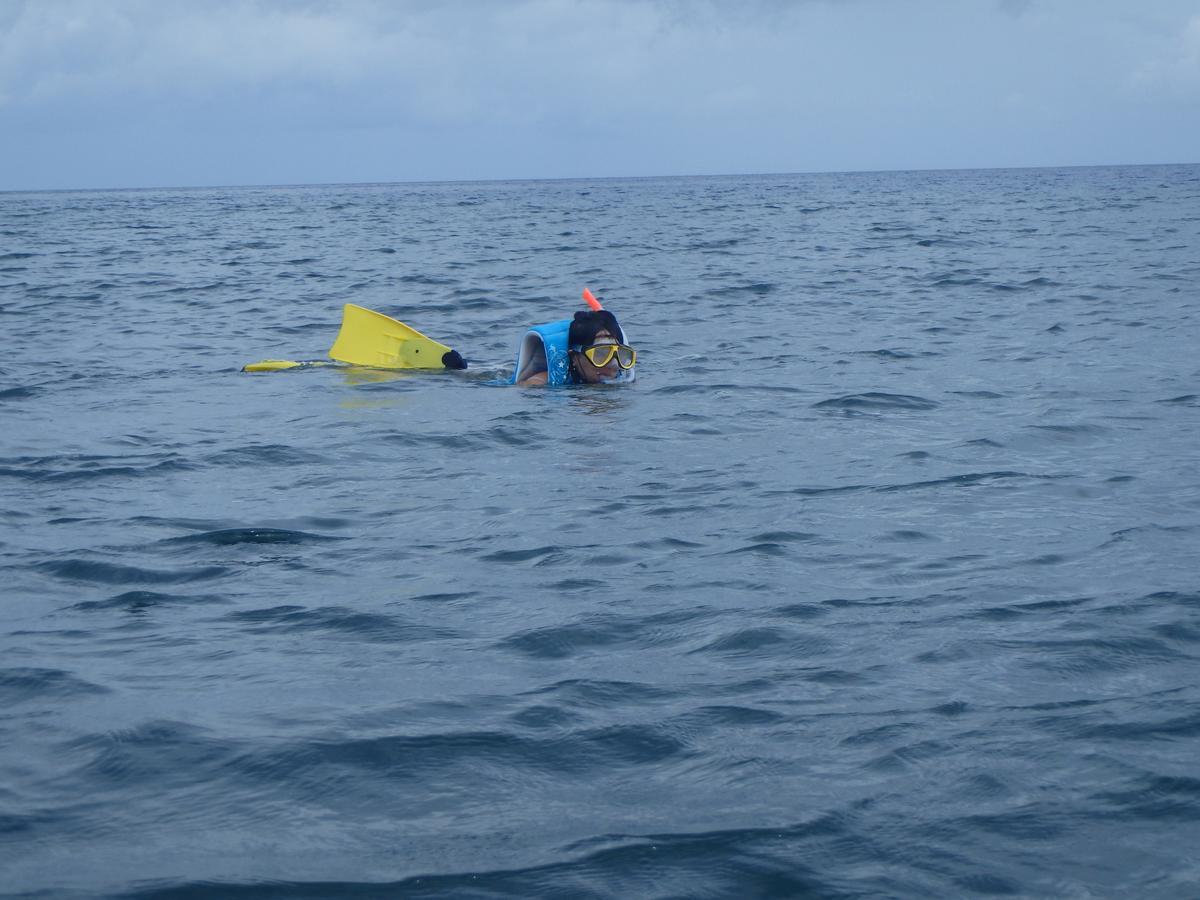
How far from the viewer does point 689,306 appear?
61.1 ft

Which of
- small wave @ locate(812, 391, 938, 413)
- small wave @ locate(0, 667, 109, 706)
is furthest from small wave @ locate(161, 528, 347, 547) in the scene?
small wave @ locate(812, 391, 938, 413)

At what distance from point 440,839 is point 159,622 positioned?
2.28 meters

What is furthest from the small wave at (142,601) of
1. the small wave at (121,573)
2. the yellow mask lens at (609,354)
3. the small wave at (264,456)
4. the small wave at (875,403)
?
the yellow mask lens at (609,354)

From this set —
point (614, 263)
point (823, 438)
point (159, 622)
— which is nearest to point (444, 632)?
point (159, 622)

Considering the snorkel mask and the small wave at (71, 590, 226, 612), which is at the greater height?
the snorkel mask

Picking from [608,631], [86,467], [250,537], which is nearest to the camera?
[608,631]

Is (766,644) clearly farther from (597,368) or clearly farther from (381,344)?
(381,344)

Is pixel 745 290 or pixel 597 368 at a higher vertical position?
pixel 745 290

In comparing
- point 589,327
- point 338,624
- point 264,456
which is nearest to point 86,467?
point 264,456

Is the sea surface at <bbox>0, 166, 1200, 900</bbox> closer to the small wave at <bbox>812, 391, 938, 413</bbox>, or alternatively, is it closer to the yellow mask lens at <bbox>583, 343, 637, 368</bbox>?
the small wave at <bbox>812, 391, 938, 413</bbox>

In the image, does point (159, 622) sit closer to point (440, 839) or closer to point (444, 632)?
point (444, 632)

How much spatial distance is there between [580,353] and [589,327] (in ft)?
0.81

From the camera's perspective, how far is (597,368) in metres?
11.3

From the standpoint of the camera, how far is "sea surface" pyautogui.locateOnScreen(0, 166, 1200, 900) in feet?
10.8
